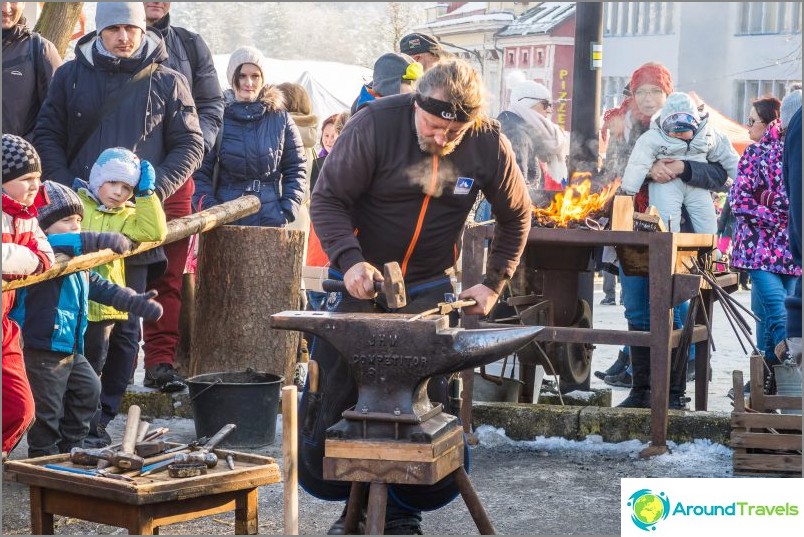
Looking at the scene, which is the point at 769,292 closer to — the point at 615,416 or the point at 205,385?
the point at 615,416

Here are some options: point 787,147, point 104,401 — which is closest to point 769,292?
point 787,147

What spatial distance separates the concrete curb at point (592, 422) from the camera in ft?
21.6

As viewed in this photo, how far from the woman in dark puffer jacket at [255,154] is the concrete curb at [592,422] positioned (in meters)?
1.87

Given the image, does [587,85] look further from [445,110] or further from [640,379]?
[445,110]

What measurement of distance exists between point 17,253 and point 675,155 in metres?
4.57

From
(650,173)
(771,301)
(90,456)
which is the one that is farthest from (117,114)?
(771,301)

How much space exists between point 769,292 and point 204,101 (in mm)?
3640

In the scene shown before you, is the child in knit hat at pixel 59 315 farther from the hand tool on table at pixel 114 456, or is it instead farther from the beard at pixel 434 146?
the beard at pixel 434 146

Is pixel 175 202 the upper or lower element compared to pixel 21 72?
lower

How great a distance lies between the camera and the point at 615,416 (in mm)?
6688

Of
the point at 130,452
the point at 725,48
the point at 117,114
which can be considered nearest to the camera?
the point at 130,452

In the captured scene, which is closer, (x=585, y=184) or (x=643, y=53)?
(x=585, y=184)

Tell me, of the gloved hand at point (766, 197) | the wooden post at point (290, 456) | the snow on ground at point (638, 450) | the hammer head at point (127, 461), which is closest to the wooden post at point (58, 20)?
the snow on ground at point (638, 450)

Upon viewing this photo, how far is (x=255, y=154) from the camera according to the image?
7.68 m
